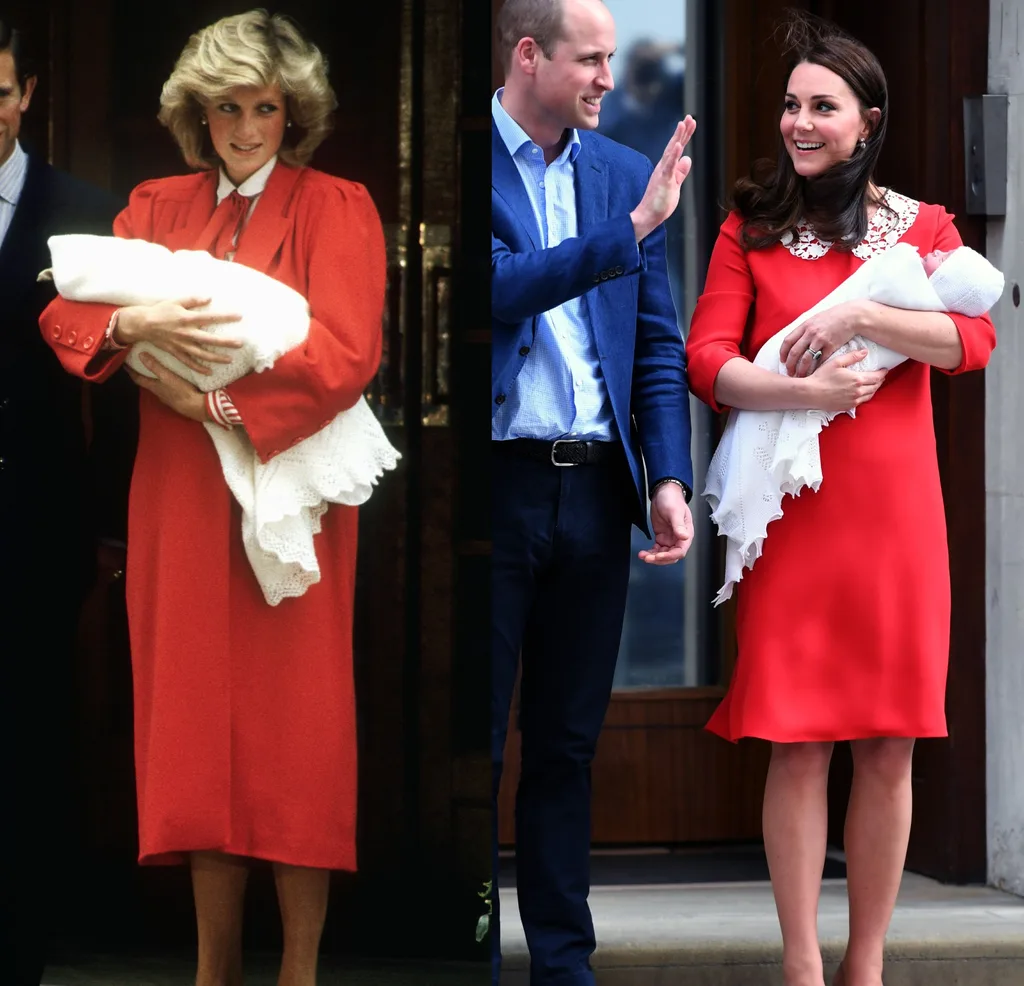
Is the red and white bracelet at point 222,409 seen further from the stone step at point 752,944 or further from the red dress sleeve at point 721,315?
the stone step at point 752,944

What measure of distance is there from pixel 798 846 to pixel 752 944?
465 mm

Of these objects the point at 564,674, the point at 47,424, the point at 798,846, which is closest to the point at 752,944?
the point at 798,846

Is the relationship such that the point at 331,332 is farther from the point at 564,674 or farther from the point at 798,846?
the point at 798,846

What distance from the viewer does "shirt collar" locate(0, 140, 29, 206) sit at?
92.3 inches

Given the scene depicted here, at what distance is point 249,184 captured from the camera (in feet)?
7.93

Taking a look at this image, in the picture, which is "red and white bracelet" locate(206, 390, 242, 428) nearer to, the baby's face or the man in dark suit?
the man in dark suit

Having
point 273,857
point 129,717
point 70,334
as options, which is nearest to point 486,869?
point 273,857

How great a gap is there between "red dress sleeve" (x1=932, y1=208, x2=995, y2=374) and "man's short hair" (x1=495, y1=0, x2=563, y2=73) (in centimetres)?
76

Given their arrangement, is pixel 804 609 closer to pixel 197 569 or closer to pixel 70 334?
pixel 197 569

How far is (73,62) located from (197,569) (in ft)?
2.47

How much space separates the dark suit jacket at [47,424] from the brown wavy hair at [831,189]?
118 centimetres

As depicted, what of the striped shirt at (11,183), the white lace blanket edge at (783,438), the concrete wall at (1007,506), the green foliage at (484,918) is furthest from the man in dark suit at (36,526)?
the concrete wall at (1007,506)

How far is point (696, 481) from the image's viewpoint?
4.20 meters

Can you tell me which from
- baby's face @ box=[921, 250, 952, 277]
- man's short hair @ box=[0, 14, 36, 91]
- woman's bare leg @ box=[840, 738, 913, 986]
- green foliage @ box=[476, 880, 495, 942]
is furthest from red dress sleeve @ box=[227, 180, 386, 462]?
woman's bare leg @ box=[840, 738, 913, 986]
